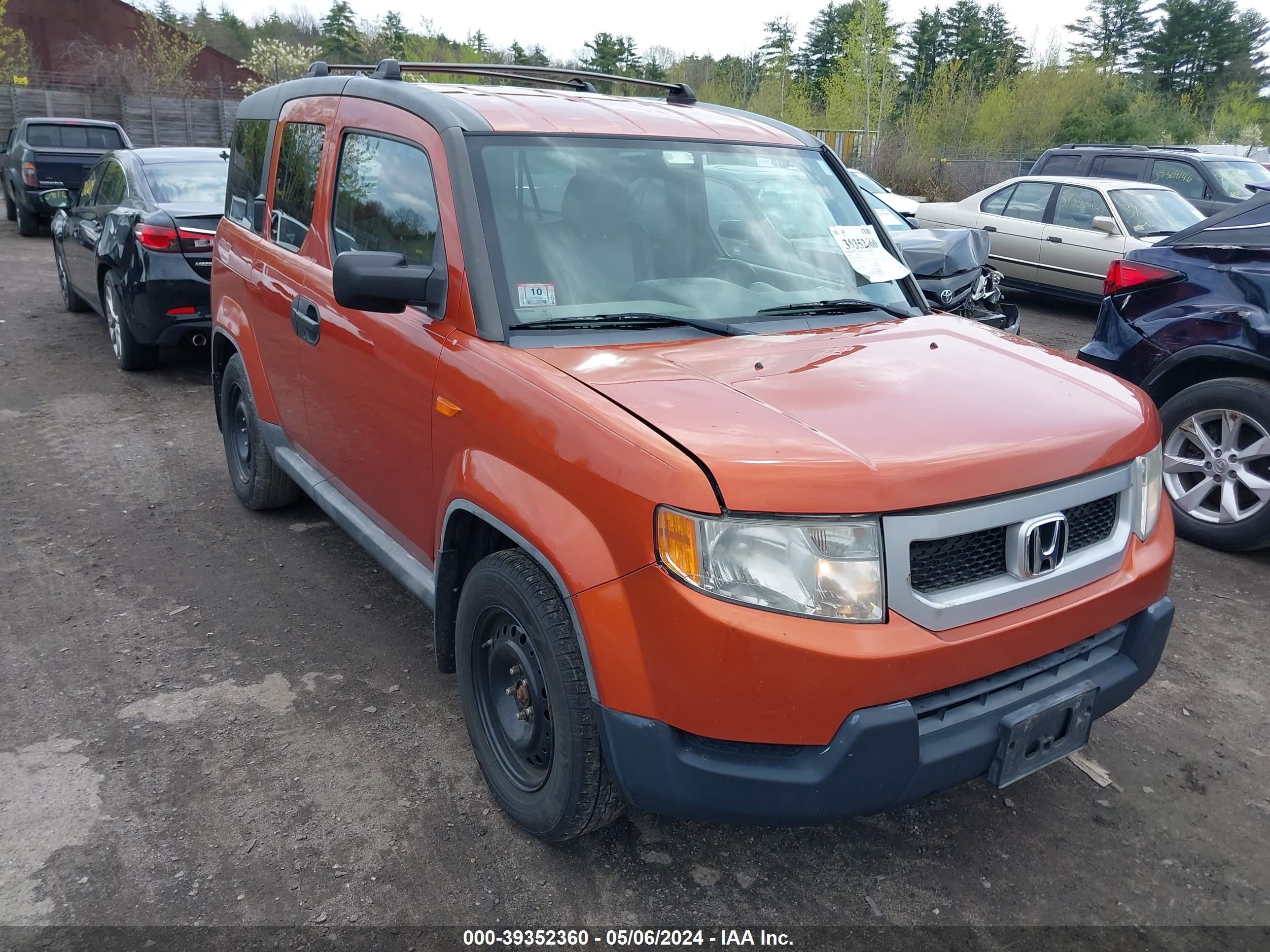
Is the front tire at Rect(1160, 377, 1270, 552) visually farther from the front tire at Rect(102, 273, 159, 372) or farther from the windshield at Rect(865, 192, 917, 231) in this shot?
the front tire at Rect(102, 273, 159, 372)

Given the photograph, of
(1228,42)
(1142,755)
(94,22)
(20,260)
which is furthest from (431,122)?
(1228,42)

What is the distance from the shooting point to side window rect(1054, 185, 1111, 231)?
10617 mm

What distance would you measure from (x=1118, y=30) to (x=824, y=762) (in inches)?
3054

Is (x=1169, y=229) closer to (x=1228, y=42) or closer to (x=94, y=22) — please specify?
(x=94, y=22)

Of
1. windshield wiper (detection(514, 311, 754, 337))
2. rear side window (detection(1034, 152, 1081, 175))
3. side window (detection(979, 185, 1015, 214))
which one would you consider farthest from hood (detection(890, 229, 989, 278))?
rear side window (detection(1034, 152, 1081, 175))

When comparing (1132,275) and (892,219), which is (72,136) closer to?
(892,219)

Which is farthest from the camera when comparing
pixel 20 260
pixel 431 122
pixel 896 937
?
pixel 20 260

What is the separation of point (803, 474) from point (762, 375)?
57 cm

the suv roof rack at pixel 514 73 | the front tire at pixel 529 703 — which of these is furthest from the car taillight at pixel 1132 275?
the front tire at pixel 529 703

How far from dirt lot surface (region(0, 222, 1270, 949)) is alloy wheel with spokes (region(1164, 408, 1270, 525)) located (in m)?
0.39

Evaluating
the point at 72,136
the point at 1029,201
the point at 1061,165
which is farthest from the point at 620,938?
the point at 72,136

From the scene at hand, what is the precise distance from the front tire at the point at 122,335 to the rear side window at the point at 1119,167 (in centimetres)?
1169

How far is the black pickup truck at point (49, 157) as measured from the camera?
52.5 ft

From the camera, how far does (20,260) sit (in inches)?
547
